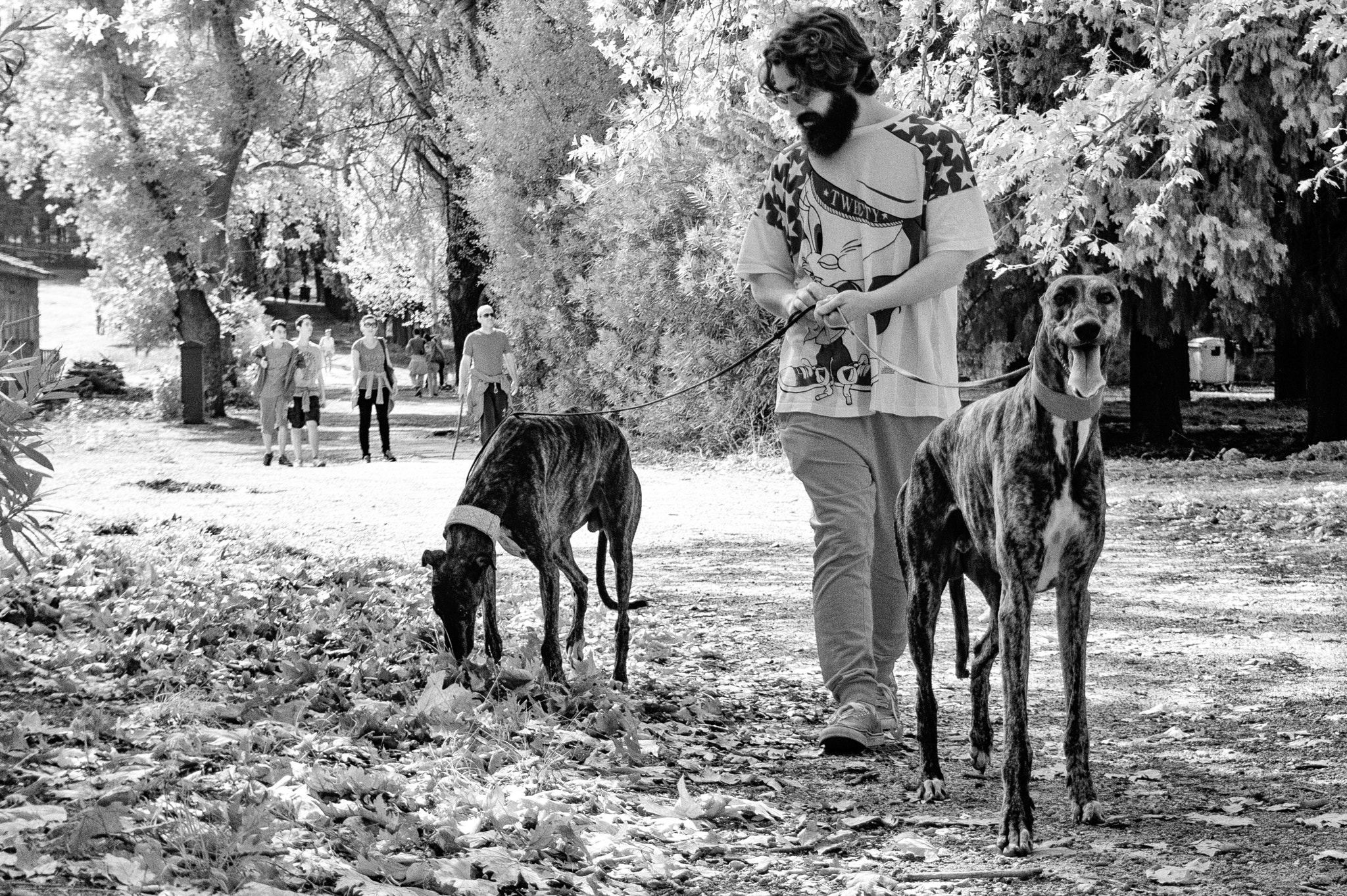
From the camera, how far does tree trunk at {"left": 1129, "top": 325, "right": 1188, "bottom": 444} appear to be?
65.1ft

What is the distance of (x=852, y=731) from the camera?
541cm

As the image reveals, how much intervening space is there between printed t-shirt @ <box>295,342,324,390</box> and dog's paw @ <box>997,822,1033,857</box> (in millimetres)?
17080

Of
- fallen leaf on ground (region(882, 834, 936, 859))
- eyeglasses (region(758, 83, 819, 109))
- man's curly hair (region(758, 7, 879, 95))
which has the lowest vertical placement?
fallen leaf on ground (region(882, 834, 936, 859))

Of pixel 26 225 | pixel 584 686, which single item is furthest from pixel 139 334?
pixel 26 225

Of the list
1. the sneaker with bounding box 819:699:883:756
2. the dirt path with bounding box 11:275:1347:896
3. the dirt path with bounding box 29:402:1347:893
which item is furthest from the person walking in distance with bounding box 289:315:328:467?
the sneaker with bounding box 819:699:883:756

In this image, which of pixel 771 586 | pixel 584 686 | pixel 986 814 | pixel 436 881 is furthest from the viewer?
pixel 771 586

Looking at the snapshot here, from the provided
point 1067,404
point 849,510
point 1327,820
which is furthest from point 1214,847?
point 849,510

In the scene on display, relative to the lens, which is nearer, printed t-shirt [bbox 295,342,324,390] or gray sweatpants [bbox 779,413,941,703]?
gray sweatpants [bbox 779,413,941,703]

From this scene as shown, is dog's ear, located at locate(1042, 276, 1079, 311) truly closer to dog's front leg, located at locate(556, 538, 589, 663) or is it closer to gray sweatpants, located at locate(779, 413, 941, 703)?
gray sweatpants, located at locate(779, 413, 941, 703)

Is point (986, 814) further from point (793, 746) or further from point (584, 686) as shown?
point (584, 686)

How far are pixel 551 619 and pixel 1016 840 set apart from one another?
2.76 meters

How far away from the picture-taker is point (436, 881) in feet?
12.2

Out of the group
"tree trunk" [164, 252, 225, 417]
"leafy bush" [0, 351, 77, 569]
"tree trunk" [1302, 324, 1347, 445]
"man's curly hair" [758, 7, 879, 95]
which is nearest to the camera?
"leafy bush" [0, 351, 77, 569]

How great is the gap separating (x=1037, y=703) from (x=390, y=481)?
1235cm
